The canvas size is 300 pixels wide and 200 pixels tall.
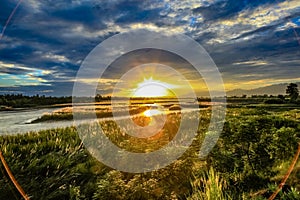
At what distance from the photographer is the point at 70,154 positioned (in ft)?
24.3

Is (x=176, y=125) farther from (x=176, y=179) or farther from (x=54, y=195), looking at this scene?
(x=54, y=195)

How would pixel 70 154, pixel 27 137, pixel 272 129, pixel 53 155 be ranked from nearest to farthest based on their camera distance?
pixel 272 129 → pixel 53 155 → pixel 70 154 → pixel 27 137

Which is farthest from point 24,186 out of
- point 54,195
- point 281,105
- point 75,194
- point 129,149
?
point 281,105

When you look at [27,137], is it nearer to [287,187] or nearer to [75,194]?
[75,194]

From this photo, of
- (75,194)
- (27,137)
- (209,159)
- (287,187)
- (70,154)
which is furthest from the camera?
(27,137)

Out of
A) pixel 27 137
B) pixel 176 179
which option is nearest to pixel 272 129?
pixel 176 179

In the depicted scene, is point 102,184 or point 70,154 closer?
point 102,184

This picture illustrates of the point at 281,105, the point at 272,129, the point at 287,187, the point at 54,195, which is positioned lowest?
the point at 54,195

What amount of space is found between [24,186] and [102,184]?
60.0 inches

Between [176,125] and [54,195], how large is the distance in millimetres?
5659

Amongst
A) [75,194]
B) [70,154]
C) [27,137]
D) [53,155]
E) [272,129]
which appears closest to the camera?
[75,194]

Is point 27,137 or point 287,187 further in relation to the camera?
point 27,137

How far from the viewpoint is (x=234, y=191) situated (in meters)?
5.10

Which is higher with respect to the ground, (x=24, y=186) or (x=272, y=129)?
(x=272, y=129)
